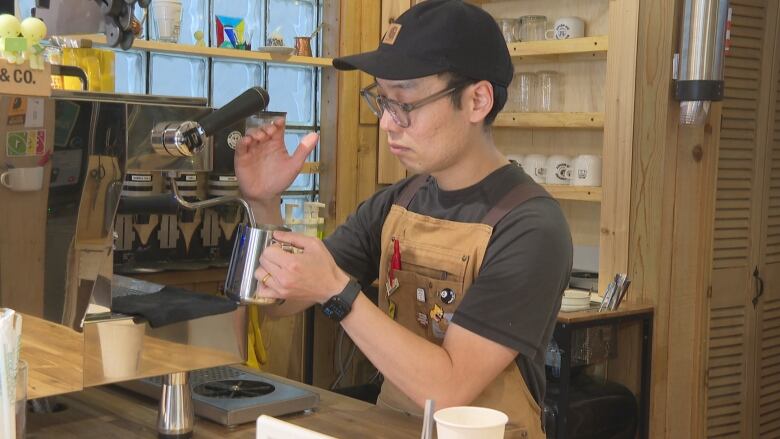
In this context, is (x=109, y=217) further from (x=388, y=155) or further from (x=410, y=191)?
(x=388, y=155)


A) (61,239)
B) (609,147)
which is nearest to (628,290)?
(609,147)

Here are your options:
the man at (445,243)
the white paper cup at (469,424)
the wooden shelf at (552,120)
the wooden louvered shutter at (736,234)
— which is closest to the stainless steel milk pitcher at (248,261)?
the man at (445,243)

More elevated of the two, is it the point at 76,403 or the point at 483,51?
the point at 483,51

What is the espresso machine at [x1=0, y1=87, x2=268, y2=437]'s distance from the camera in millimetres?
1516

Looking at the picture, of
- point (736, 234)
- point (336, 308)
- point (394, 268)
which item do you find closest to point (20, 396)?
point (336, 308)

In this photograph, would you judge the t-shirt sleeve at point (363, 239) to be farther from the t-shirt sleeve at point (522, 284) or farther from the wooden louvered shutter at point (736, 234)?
the wooden louvered shutter at point (736, 234)

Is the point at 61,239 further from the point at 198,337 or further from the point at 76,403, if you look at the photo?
the point at 76,403

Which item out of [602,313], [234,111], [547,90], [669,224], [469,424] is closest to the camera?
[469,424]

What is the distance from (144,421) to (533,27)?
2.83 meters

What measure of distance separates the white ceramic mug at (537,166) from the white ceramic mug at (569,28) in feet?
1.61

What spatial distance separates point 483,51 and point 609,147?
6.79ft

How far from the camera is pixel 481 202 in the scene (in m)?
1.91

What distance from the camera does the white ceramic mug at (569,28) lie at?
13.1ft

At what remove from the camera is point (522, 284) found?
1.74 m
